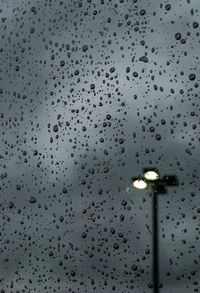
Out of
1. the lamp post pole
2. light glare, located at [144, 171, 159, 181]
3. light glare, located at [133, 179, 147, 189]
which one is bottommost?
the lamp post pole

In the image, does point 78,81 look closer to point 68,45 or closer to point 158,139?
point 68,45

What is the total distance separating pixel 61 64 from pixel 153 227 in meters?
1.18

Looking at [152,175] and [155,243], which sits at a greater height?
[152,175]

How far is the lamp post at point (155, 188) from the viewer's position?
3447 mm

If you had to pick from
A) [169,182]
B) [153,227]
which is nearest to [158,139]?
[169,182]

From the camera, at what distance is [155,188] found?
11.6 ft

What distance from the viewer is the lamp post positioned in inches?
136

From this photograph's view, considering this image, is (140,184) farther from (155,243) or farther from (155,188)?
(155,243)

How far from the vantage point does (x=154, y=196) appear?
3.53m

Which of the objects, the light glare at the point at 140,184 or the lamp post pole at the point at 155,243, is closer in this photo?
the lamp post pole at the point at 155,243

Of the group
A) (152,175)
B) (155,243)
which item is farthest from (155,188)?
(155,243)

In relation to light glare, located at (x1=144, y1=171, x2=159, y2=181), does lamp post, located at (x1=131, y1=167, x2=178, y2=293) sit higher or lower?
lower

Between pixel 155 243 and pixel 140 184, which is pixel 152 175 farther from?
pixel 155 243

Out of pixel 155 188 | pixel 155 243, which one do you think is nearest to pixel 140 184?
pixel 155 188
